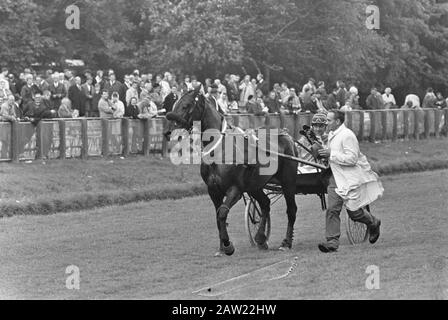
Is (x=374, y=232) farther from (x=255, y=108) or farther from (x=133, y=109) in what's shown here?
(x=255, y=108)

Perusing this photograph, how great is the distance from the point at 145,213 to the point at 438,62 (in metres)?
32.2

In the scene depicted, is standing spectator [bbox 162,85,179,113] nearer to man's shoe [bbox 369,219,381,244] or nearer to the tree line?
the tree line

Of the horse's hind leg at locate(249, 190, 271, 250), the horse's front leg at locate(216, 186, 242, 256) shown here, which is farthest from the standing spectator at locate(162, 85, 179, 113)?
the horse's front leg at locate(216, 186, 242, 256)

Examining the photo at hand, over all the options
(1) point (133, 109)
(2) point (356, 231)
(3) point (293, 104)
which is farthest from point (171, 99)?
(2) point (356, 231)

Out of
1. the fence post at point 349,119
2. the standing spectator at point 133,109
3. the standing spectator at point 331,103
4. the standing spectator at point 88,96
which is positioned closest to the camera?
the standing spectator at point 133,109

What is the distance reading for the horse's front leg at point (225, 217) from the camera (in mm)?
14133

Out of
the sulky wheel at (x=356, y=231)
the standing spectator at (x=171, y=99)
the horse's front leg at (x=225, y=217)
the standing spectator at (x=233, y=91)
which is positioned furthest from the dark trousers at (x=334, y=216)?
the standing spectator at (x=233, y=91)

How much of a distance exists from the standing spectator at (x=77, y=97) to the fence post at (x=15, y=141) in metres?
3.61

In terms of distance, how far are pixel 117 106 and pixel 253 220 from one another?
36.6ft

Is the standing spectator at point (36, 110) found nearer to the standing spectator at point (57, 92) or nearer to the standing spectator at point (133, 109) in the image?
the standing spectator at point (57, 92)

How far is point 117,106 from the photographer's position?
86.7 ft

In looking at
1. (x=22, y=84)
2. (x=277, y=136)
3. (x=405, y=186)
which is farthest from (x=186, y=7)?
(x=277, y=136)

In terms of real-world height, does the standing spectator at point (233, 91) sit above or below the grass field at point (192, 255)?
above

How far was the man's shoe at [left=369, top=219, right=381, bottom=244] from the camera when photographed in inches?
583
